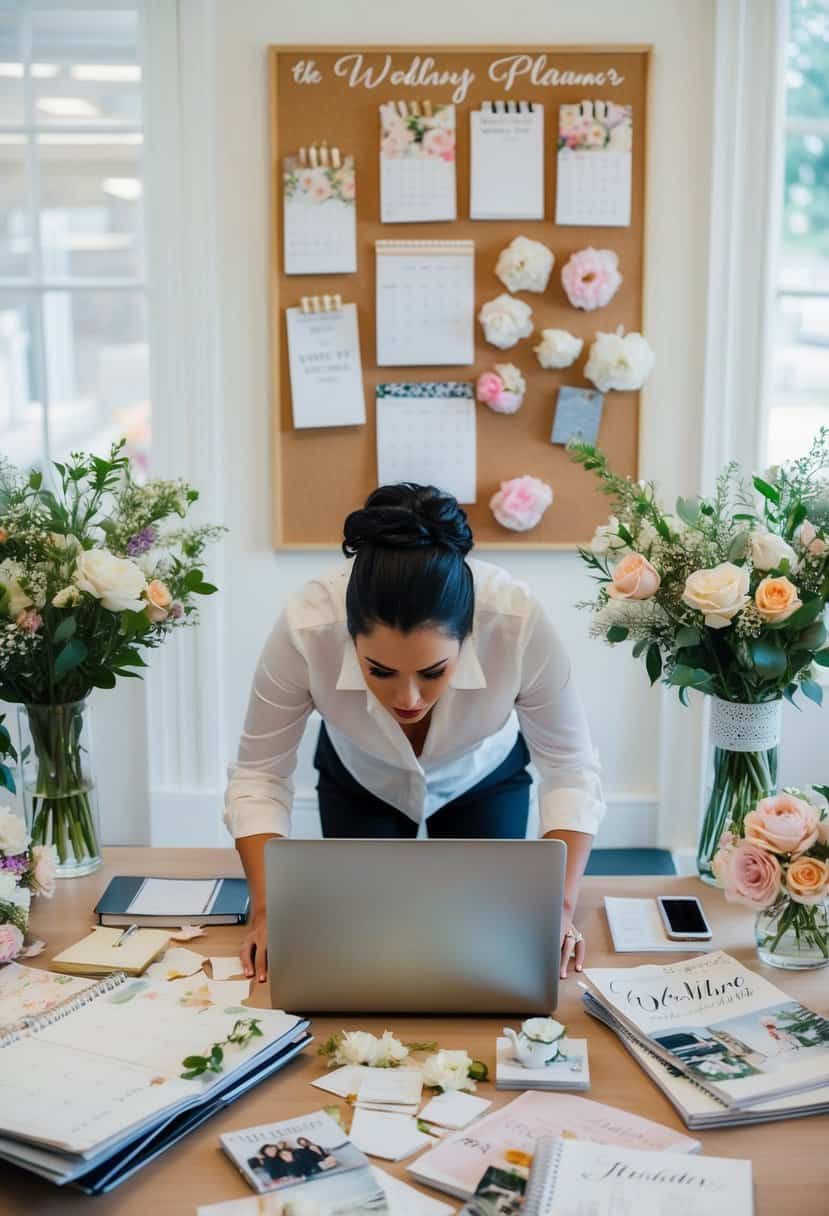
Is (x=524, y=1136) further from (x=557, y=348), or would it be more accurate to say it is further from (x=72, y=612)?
(x=557, y=348)

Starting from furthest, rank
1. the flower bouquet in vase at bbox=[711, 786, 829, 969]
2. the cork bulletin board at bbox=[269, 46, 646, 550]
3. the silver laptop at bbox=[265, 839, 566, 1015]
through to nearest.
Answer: the cork bulletin board at bbox=[269, 46, 646, 550]
the flower bouquet in vase at bbox=[711, 786, 829, 969]
the silver laptop at bbox=[265, 839, 566, 1015]

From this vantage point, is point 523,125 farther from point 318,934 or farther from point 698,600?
point 318,934

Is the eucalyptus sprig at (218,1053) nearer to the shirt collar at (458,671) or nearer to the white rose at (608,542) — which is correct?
the shirt collar at (458,671)

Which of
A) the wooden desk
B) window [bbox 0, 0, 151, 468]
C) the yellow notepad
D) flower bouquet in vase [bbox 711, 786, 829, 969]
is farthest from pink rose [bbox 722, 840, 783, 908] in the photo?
window [bbox 0, 0, 151, 468]

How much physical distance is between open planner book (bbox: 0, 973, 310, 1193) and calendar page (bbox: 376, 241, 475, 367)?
2.25m

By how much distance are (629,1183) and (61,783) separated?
1080 millimetres

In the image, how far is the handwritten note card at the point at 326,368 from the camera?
3.50 meters

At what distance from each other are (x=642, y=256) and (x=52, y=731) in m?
2.25

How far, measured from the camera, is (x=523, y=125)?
11.2 feet

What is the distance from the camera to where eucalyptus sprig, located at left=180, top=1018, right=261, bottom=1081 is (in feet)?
4.47

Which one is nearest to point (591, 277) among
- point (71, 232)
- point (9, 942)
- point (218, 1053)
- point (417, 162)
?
point (417, 162)

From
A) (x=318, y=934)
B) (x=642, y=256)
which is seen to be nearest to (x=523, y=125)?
(x=642, y=256)

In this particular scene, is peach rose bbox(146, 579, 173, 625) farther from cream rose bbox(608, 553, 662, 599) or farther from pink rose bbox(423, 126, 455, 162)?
pink rose bbox(423, 126, 455, 162)

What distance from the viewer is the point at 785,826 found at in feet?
5.24
